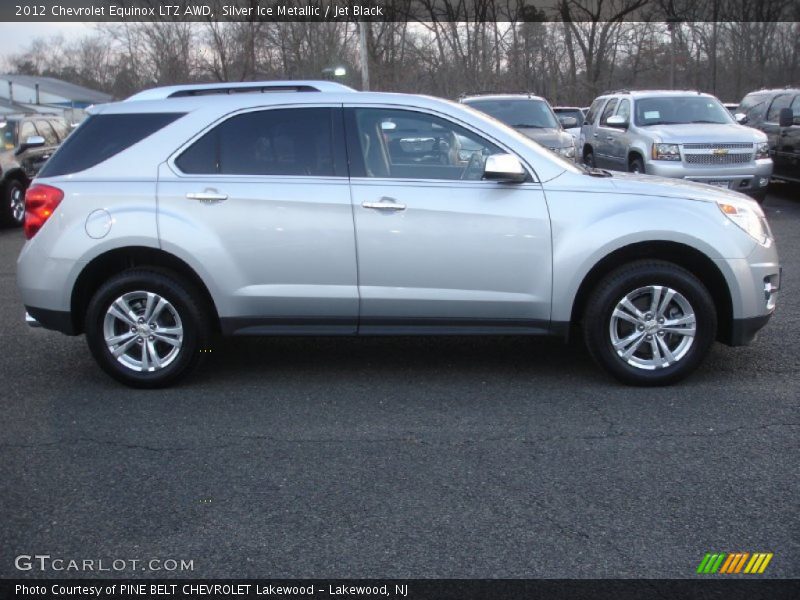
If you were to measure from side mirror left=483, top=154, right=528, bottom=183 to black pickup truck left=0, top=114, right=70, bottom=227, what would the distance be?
11.1 metres

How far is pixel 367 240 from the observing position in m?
5.39

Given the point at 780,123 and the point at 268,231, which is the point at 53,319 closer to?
the point at 268,231

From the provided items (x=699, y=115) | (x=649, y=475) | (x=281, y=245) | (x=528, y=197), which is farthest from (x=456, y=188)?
(x=699, y=115)

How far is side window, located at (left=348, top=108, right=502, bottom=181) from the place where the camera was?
5520 millimetres

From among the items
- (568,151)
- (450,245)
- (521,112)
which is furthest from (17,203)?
(450,245)

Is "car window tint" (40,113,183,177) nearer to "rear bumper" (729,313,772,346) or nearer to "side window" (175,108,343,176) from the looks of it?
"side window" (175,108,343,176)

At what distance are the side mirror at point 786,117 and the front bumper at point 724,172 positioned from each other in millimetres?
1897

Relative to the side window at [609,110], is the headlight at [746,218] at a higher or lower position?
lower

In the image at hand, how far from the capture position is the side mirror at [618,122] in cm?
1444

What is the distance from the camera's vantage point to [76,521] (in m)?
3.81

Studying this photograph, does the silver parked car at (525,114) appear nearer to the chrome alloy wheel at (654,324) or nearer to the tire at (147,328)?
the chrome alloy wheel at (654,324)

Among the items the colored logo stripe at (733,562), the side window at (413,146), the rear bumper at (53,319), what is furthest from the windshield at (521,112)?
the colored logo stripe at (733,562)

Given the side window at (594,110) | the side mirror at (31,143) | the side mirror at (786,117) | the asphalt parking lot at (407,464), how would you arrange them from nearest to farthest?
the asphalt parking lot at (407,464), the side mirror at (31,143), the side mirror at (786,117), the side window at (594,110)

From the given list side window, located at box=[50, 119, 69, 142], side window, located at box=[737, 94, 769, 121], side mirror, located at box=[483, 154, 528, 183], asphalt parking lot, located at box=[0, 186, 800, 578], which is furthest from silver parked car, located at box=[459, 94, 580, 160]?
side mirror, located at box=[483, 154, 528, 183]
